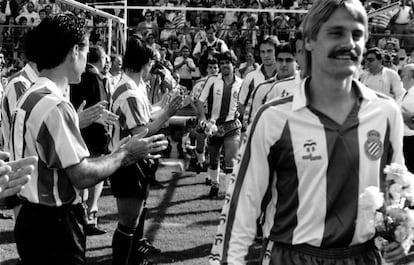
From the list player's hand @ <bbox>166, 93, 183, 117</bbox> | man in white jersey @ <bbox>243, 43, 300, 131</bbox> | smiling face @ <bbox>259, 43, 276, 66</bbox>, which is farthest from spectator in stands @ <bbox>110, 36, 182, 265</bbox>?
smiling face @ <bbox>259, 43, 276, 66</bbox>

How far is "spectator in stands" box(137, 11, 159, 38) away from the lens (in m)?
19.1

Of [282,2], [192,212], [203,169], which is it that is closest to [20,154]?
[192,212]

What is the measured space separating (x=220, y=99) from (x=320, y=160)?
326 inches

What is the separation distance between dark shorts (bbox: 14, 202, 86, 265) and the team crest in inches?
74.7

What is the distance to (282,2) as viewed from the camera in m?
22.0

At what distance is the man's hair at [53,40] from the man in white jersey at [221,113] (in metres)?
6.73

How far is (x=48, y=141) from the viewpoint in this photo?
3883mm

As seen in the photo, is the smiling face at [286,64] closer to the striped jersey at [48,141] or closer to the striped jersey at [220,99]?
the striped jersey at [220,99]

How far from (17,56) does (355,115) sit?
54.1 ft

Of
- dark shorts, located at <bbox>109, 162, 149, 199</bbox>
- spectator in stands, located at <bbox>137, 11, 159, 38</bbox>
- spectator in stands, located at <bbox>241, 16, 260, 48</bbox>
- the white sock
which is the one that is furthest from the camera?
spectator in stands, located at <bbox>241, 16, 260, 48</bbox>

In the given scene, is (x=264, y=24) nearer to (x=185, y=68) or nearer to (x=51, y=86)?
(x=185, y=68)

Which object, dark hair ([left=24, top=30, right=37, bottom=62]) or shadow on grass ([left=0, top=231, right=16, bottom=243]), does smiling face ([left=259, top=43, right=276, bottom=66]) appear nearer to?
shadow on grass ([left=0, top=231, right=16, bottom=243])

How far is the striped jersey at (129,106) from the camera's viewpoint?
630 cm

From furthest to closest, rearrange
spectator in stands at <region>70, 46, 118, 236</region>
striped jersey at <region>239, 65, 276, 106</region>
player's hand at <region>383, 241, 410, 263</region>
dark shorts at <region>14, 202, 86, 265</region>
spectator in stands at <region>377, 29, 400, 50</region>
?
spectator in stands at <region>377, 29, 400, 50</region>
striped jersey at <region>239, 65, 276, 106</region>
spectator in stands at <region>70, 46, 118, 236</region>
dark shorts at <region>14, 202, 86, 265</region>
player's hand at <region>383, 241, 410, 263</region>
